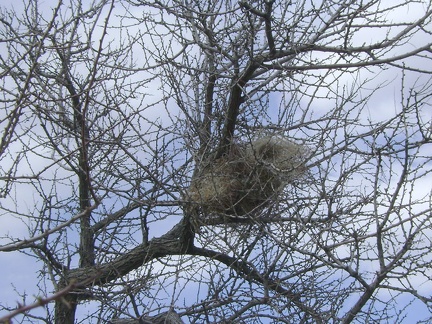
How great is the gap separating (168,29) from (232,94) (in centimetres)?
136

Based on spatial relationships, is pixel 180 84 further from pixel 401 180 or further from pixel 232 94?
pixel 401 180

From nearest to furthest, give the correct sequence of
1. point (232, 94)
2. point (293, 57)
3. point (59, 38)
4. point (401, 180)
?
point (401, 180), point (293, 57), point (232, 94), point (59, 38)

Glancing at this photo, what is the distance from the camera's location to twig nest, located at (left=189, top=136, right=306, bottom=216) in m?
6.05

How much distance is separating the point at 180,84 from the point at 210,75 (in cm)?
36

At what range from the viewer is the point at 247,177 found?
6.17 meters

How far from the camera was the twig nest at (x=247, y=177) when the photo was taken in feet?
19.8

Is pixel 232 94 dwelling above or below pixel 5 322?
above

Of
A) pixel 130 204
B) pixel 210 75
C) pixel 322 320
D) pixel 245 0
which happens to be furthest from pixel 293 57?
pixel 130 204

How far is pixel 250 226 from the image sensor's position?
6508 millimetres

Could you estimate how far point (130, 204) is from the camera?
8125 mm

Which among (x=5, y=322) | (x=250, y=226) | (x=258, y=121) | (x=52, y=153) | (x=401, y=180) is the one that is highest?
(x=52, y=153)

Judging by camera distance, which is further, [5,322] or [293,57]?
[293,57]

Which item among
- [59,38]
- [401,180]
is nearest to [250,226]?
[401,180]

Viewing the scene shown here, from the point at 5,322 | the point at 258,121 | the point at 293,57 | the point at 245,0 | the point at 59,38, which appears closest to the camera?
the point at 5,322
